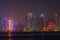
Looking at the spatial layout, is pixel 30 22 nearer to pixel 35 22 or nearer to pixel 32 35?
pixel 35 22

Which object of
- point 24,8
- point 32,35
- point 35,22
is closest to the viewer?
point 32,35

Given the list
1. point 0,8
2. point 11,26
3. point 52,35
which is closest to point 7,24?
point 11,26

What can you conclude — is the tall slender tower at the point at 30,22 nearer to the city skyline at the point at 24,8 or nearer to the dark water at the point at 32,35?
the city skyline at the point at 24,8

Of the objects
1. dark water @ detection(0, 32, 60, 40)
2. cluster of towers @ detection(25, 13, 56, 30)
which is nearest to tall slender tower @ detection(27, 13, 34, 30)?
cluster of towers @ detection(25, 13, 56, 30)

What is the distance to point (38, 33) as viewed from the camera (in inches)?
110

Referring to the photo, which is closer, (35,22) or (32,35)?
(32,35)

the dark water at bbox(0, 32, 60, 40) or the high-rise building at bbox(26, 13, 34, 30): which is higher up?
the high-rise building at bbox(26, 13, 34, 30)

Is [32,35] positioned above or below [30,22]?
below

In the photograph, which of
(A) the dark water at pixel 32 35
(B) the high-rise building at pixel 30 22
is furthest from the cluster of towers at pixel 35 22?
(A) the dark water at pixel 32 35

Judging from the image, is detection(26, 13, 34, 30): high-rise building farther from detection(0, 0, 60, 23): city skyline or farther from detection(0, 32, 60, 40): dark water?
detection(0, 32, 60, 40): dark water

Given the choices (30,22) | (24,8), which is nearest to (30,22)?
(30,22)

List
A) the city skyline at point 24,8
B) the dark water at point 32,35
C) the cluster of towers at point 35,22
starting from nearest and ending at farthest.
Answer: the dark water at point 32,35
the cluster of towers at point 35,22
the city skyline at point 24,8

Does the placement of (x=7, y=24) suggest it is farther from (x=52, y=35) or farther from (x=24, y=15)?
(x=52, y=35)

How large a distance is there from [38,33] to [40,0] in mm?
668
